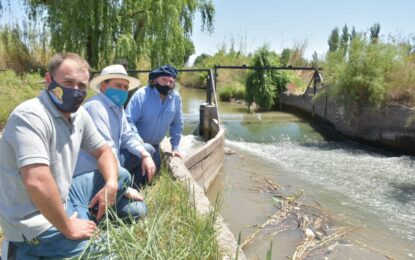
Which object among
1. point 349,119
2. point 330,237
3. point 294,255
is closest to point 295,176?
point 330,237

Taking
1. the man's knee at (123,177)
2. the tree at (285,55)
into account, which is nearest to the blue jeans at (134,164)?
the man's knee at (123,177)

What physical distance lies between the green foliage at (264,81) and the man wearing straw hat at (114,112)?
14.4 metres

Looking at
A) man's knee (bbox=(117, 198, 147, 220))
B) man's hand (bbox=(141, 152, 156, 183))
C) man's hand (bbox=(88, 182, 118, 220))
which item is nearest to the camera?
man's hand (bbox=(88, 182, 118, 220))

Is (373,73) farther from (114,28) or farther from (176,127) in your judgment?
(114,28)

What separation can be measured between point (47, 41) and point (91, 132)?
1506 centimetres

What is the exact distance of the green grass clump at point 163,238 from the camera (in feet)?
6.70

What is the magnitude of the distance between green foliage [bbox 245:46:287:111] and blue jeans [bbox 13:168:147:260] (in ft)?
50.6

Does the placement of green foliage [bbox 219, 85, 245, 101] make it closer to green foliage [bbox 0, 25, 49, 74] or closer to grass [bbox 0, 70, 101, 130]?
green foliage [bbox 0, 25, 49, 74]

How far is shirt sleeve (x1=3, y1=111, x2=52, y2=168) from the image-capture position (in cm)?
192

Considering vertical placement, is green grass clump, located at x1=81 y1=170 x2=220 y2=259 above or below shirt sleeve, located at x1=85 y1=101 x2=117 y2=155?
below

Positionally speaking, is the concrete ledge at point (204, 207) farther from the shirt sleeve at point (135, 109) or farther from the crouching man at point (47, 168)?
the crouching man at point (47, 168)

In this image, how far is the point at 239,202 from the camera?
→ 6.83 m

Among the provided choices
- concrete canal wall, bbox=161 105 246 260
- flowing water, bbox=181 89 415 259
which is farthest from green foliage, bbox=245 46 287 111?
concrete canal wall, bbox=161 105 246 260

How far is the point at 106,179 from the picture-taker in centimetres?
256
